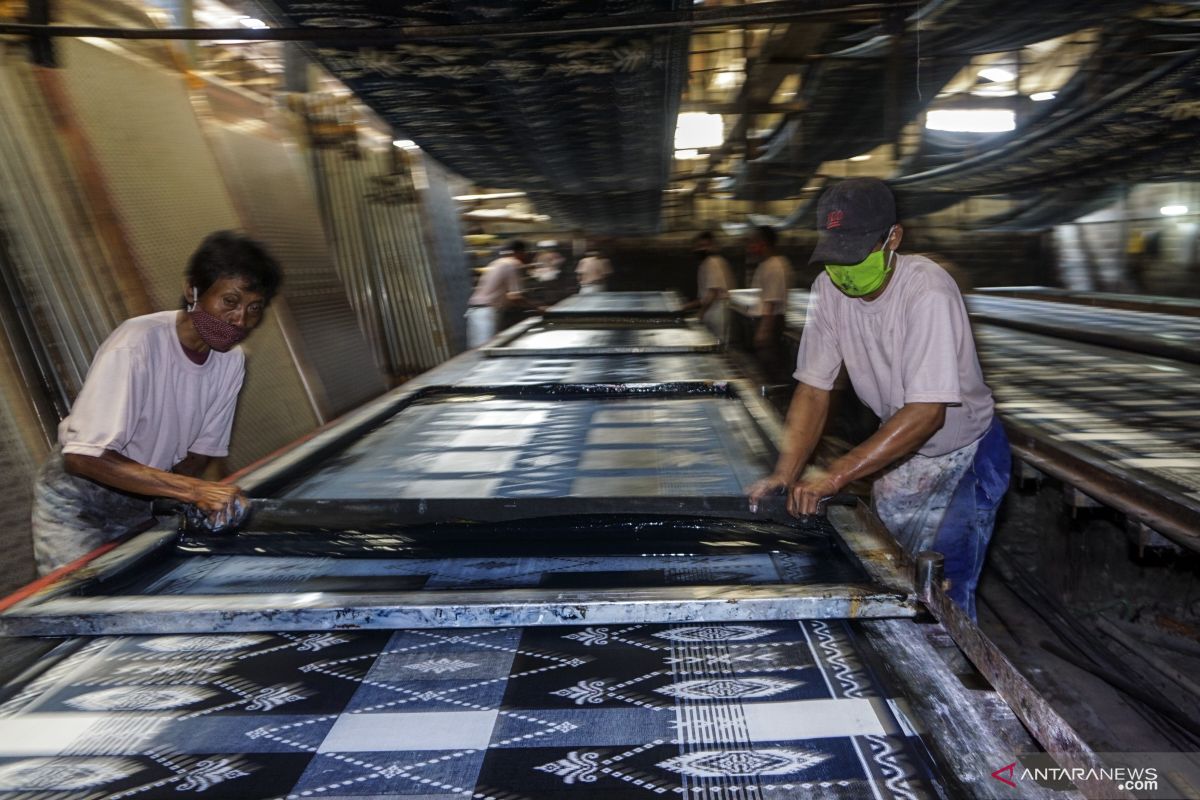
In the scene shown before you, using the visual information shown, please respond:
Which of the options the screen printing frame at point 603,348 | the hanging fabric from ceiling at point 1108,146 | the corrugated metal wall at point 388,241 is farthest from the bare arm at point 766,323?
the corrugated metal wall at point 388,241

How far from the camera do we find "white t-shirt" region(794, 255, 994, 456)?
2.15 metres

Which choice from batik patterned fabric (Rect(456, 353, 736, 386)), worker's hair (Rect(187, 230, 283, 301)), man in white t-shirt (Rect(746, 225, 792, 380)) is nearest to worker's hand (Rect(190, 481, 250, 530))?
worker's hair (Rect(187, 230, 283, 301))

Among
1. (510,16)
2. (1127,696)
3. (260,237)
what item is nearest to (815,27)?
(510,16)

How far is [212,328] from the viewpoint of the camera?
87.7 inches

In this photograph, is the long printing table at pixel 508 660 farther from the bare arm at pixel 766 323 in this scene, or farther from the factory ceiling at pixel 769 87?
the bare arm at pixel 766 323

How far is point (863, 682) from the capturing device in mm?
1354

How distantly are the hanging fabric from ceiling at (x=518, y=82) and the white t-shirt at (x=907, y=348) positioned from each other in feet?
4.70

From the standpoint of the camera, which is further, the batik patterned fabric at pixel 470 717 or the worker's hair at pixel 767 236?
the worker's hair at pixel 767 236

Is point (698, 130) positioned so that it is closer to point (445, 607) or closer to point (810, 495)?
point (810, 495)

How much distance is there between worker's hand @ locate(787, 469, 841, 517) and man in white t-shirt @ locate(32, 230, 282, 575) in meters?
1.33

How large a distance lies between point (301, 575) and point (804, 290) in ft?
49.1

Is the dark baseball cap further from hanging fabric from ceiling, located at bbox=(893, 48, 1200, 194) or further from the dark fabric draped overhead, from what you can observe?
the dark fabric draped overhead

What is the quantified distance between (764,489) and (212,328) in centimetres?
149

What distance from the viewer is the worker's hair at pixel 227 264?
2.17m
